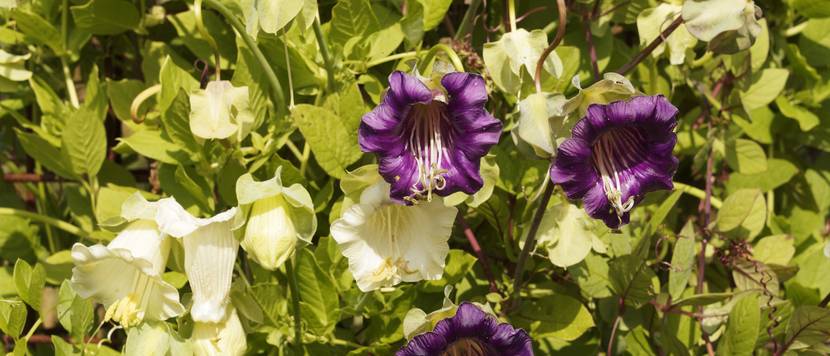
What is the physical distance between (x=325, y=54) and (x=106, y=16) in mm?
352

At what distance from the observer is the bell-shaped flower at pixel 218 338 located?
91cm

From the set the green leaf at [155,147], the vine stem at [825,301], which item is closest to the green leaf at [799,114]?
the vine stem at [825,301]

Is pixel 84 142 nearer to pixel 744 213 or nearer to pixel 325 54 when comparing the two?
pixel 325 54

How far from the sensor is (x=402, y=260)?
3.03 ft

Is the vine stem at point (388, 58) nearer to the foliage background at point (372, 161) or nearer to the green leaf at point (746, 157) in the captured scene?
the foliage background at point (372, 161)

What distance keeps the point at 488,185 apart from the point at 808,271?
586 millimetres

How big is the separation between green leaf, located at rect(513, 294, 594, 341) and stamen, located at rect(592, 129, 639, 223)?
0.89ft

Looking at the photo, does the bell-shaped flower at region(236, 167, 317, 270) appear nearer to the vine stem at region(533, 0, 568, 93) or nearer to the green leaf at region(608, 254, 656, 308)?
the vine stem at region(533, 0, 568, 93)

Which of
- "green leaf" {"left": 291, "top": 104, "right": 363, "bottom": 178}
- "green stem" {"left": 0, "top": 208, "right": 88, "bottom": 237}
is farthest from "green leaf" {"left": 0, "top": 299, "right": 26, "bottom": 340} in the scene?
"green leaf" {"left": 291, "top": 104, "right": 363, "bottom": 178}

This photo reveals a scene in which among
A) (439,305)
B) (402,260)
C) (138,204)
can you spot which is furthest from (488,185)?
(138,204)

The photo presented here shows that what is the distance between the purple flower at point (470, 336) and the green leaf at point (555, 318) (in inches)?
9.0

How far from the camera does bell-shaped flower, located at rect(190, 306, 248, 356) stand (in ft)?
3.00

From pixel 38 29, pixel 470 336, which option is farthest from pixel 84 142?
pixel 470 336

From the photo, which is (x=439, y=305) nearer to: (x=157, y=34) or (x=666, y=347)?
(x=666, y=347)
